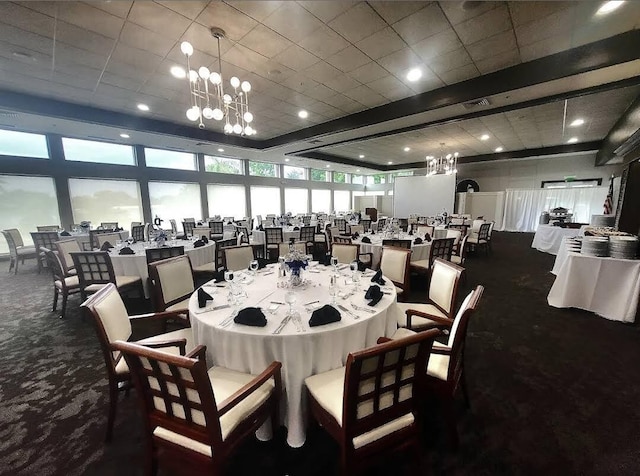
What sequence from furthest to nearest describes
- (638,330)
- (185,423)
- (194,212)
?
(194,212), (638,330), (185,423)

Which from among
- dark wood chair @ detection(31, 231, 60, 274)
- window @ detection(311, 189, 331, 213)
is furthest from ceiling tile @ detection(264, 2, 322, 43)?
window @ detection(311, 189, 331, 213)

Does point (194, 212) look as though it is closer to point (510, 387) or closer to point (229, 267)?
point (229, 267)

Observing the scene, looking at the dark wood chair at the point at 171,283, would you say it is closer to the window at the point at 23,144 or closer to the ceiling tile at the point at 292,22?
the ceiling tile at the point at 292,22

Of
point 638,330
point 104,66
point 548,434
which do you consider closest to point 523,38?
point 638,330

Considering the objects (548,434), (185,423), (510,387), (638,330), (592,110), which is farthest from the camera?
(592,110)

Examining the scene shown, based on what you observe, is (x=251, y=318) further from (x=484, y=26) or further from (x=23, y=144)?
(x=23, y=144)

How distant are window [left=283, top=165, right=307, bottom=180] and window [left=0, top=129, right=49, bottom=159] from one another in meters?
9.06

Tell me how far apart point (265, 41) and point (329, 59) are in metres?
0.96

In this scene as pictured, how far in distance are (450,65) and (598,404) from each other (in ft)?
14.4

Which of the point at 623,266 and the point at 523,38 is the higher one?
the point at 523,38

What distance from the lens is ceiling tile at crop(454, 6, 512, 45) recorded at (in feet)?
9.16

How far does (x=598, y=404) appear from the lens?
208 cm

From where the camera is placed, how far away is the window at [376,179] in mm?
19297

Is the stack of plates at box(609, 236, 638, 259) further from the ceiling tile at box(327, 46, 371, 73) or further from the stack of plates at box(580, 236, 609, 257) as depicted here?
the ceiling tile at box(327, 46, 371, 73)
